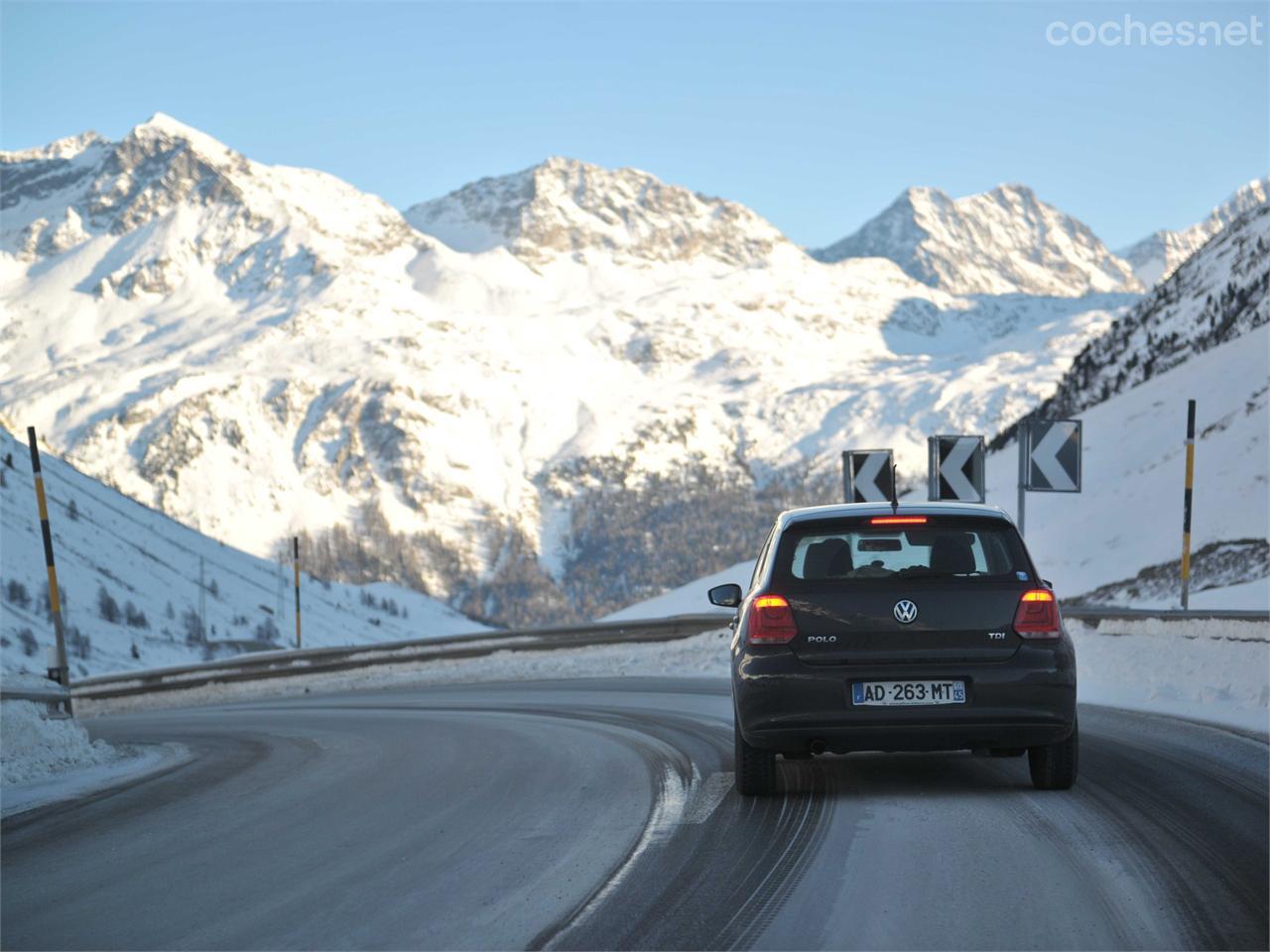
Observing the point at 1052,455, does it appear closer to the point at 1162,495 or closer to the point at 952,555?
the point at 952,555

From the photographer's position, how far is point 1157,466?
51.1 meters

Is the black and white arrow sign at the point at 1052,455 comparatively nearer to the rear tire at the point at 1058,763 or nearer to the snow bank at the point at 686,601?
the rear tire at the point at 1058,763

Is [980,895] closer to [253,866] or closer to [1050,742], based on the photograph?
[1050,742]

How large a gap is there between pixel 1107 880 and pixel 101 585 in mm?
81873

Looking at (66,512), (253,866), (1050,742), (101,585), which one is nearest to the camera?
(253,866)

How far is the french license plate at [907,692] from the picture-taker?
8.48 metres

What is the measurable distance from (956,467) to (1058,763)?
891 centimetres

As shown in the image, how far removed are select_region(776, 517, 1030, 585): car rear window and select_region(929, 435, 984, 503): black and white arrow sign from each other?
333 inches

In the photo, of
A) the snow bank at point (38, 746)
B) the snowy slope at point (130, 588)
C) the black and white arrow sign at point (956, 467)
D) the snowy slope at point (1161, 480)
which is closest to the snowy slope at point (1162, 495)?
the snowy slope at point (1161, 480)

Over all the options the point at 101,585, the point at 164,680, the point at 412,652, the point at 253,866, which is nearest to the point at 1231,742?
the point at 253,866

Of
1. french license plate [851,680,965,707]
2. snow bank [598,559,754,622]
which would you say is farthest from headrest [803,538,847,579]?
snow bank [598,559,754,622]

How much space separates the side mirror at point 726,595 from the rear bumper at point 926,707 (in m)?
1.60

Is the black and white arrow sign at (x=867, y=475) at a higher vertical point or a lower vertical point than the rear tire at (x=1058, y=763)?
higher

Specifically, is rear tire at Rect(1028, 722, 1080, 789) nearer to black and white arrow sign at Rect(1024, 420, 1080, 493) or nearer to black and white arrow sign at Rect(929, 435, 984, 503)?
black and white arrow sign at Rect(1024, 420, 1080, 493)
